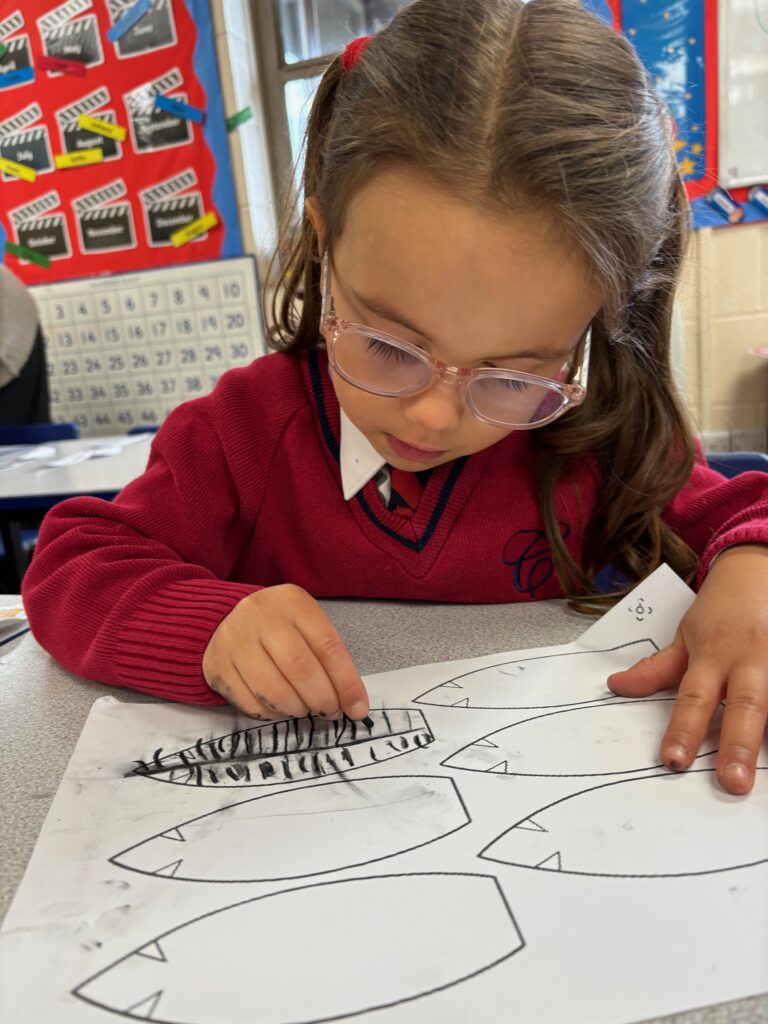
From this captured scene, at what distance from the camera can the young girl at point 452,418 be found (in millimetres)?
424

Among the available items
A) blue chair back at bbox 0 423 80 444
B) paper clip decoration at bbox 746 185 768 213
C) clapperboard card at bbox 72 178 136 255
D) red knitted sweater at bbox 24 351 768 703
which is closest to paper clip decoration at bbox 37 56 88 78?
clapperboard card at bbox 72 178 136 255

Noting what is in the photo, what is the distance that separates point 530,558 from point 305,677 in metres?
0.33

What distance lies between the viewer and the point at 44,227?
7.93ft

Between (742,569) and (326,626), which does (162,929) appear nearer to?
(326,626)

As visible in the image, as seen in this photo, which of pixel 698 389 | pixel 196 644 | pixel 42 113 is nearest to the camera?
pixel 196 644

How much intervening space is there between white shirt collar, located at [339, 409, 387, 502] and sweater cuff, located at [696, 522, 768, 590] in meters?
0.27

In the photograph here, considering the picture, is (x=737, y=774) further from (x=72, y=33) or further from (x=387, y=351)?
(x=72, y=33)

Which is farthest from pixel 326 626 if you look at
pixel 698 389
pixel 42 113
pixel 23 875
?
pixel 42 113

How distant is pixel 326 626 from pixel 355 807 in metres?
0.12

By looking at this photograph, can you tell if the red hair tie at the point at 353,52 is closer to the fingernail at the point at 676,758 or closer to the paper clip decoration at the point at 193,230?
the fingernail at the point at 676,758

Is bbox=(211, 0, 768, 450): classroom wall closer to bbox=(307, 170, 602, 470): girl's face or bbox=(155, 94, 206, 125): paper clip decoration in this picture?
bbox=(155, 94, 206, 125): paper clip decoration

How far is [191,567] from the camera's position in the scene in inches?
20.9

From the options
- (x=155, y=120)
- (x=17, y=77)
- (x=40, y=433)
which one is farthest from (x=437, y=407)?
(x=17, y=77)

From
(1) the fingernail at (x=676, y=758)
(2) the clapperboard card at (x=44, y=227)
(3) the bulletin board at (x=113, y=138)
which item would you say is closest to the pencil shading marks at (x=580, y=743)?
(1) the fingernail at (x=676, y=758)
